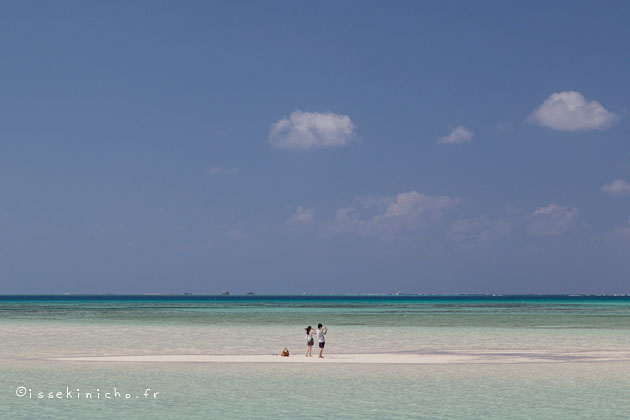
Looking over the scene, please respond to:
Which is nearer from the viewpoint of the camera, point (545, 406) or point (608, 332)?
point (545, 406)

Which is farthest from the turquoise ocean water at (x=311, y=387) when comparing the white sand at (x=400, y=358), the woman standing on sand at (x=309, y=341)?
the woman standing on sand at (x=309, y=341)

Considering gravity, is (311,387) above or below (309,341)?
below

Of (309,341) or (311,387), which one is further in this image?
(309,341)

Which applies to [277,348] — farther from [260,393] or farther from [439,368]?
[260,393]

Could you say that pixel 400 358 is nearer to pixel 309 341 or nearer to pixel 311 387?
pixel 309 341

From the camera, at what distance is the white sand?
3650 cm

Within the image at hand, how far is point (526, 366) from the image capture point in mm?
34094

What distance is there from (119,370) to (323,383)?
29.0 feet

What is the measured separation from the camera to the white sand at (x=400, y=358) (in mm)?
36500

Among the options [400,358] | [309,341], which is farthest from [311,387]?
[400,358]

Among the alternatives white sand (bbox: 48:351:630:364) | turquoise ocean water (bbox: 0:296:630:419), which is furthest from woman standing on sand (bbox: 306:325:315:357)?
turquoise ocean water (bbox: 0:296:630:419)

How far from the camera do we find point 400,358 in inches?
1497

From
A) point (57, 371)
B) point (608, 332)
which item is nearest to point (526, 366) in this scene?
point (57, 371)

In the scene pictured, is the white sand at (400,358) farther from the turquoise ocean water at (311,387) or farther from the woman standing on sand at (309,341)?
the turquoise ocean water at (311,387)
